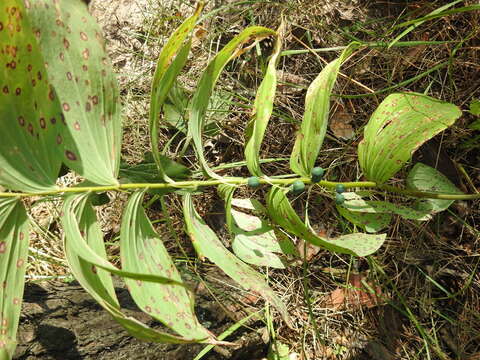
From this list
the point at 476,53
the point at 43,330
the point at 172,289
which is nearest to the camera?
the point at 172,289

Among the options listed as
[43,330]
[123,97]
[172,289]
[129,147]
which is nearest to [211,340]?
[172,289]

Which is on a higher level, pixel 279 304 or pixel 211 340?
pixel 211 340

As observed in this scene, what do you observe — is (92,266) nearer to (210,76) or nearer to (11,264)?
(11,264)

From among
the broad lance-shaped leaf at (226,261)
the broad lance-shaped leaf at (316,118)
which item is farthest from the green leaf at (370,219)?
the broad lance-shaped leaf at (226,261)

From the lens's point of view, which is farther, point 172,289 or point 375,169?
point 375,169

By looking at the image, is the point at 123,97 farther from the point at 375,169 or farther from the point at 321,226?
the point at 375,169

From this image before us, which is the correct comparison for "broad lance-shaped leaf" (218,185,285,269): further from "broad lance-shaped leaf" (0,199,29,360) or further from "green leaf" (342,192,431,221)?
"broad lance-shaped leaf" (0,199,29,360)

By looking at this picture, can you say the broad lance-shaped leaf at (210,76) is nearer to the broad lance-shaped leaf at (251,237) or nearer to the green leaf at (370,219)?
the broad lance-shaped leaf at (251,237)
